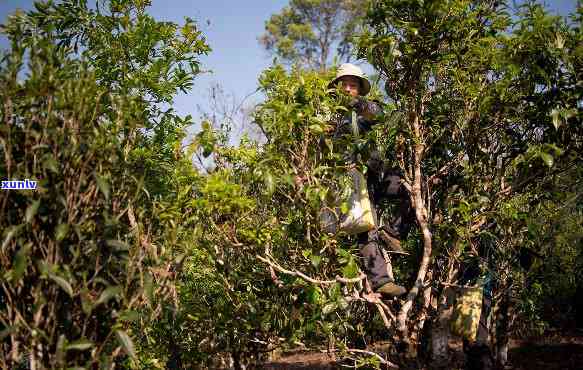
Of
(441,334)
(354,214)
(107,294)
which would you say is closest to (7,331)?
(107,294)

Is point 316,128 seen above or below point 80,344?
above

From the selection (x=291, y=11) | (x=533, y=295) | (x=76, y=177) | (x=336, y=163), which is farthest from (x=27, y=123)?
(x=291, y=11)

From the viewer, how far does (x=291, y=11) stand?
77.0 ft

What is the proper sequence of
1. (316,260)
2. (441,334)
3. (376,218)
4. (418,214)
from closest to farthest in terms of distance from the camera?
(316,260) → (418,214) → (376,218) → (441,334)

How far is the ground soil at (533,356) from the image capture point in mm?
7309

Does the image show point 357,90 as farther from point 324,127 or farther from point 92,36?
point 92,36

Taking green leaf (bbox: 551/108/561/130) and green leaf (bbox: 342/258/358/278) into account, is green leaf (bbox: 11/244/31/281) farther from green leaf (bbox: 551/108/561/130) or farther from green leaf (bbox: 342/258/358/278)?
green leaf (bbox: 551/108/561/130)

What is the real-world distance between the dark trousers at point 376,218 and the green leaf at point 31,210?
6.72ft

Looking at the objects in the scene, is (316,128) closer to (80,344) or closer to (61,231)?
(61,231)

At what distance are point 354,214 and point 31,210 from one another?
1.95 m

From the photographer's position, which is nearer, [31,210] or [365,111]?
[31,210]

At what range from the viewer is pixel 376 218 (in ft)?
11.0

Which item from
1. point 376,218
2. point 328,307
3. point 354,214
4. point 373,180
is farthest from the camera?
point 373,180

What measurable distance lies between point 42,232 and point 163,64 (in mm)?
2092
